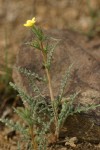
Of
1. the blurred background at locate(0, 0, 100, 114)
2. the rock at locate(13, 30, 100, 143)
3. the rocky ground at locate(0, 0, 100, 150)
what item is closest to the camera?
the rock at locate(13, 30, 100, 143)

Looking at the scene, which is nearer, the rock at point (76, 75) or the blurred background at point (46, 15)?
the rock at point (76, 75)

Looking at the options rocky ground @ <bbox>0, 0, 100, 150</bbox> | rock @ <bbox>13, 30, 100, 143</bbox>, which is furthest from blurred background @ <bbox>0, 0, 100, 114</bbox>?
rock @ <bbox>13, 30, 100, 143</bbox>

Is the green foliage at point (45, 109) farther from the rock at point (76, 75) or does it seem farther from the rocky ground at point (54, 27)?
the rocky ground at point (54, 27)

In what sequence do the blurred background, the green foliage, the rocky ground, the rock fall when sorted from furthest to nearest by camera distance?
the blurred background → the rocky ground → the rock → the green foliage

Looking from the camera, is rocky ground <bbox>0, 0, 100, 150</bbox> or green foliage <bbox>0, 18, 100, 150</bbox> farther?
rocky ground <bbox>0, 0, 100, 150</bbox>

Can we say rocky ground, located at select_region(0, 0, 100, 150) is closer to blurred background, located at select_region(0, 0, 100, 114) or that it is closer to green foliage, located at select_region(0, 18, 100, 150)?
blurred background, located at select_region(0, 0, 100, 114)

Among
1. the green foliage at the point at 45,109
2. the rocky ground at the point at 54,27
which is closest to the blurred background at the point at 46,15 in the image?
the rocky ground at the point at 54,27

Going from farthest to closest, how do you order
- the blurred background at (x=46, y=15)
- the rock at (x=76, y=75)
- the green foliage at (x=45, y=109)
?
1. the blurred background at (x=46, y=15)
2. the rock at (x=76, y=75)
3. the green foliage at (x=45, y=109)
